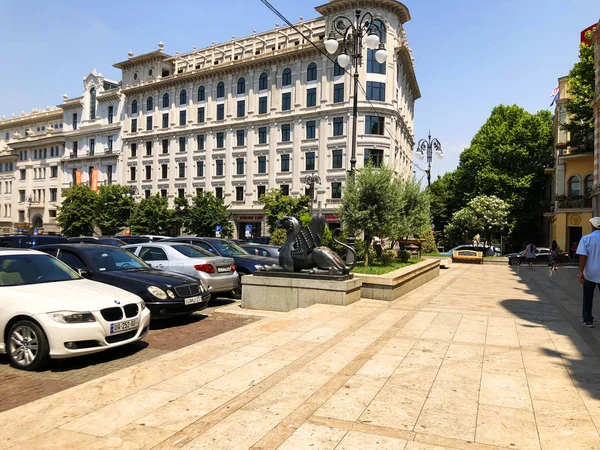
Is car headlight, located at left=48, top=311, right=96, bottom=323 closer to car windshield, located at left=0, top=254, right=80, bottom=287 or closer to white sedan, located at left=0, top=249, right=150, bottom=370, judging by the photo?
white sedan, located at left=0, top=249, right=150, bottom=370

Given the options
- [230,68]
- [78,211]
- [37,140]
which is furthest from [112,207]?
[37,140]

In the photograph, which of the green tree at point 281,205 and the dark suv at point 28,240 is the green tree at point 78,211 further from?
the dark suv at point 28,240

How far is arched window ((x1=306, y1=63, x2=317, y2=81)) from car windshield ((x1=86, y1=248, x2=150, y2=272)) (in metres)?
38.9

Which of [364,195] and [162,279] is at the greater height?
[364,195]

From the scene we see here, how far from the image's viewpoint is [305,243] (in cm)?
1086

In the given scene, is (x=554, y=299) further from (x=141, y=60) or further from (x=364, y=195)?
(x=141, y=60)

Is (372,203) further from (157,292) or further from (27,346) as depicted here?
(27,346)

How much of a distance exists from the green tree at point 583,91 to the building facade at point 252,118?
13.8 metres

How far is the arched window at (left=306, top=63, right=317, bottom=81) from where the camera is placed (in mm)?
45281

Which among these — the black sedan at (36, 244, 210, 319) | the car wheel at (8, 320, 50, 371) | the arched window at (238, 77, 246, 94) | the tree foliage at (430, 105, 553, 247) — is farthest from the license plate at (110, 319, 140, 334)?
the arched window at (238, 77, 246, 94)

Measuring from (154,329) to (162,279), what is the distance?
2.94ft

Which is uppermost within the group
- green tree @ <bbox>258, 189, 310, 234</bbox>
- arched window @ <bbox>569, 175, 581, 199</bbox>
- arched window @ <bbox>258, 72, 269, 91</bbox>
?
arched window @ <bbox>258, 72, 269, 91</bbox>

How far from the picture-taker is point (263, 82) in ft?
159

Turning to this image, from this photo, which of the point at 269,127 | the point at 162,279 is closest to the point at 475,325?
the point at 162,279
